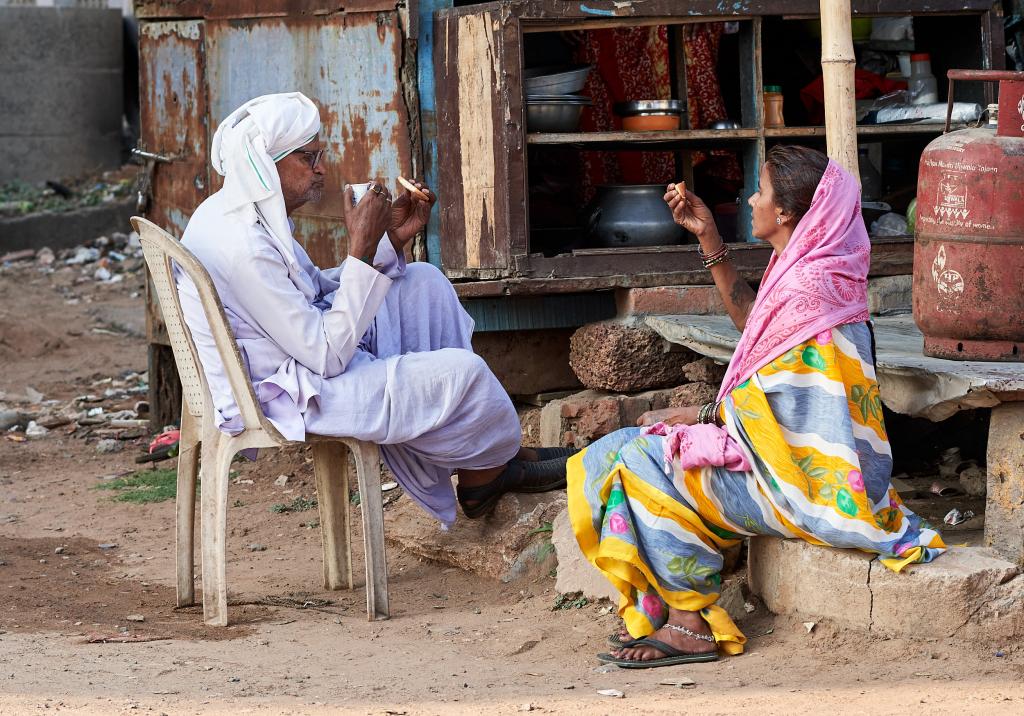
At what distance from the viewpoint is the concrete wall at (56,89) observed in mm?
12773

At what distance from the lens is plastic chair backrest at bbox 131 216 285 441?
11.7ft

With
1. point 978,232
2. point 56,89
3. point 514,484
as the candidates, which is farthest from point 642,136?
point 56,89

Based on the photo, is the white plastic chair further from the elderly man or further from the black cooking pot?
the black cooking pot

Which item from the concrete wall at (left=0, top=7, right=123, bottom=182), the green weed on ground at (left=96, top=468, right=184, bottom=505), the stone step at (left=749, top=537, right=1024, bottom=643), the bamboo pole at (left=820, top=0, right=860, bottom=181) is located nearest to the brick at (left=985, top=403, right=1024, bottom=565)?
the stone step at (left=749, top=537, right=1024, bottom=643)

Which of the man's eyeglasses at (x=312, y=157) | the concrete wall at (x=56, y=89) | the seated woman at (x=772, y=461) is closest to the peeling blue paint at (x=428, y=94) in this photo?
the man's eyeglasses at (x=312, y=157)

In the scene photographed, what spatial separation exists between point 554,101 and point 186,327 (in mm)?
1993

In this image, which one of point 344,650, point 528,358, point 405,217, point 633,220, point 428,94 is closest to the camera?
point 344,650

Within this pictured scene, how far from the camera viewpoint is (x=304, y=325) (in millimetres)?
3674

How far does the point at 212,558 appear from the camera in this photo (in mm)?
3770

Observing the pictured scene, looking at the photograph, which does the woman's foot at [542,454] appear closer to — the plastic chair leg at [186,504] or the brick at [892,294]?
the plastic chair leg at [186,504]

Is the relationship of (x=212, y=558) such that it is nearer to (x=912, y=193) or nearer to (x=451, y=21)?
(x=451, y=21)

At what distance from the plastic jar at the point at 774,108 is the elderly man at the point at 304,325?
2.05 metres

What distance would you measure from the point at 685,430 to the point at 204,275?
1383mm

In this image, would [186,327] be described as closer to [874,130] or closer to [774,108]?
[774,108]
